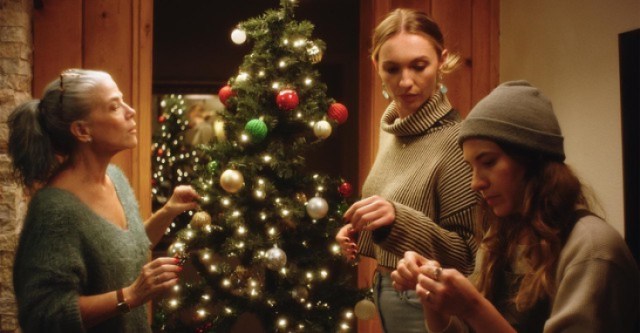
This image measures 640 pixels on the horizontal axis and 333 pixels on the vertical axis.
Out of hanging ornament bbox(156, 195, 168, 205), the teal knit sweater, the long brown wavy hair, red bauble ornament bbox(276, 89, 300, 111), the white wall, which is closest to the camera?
the long brown wavy hair

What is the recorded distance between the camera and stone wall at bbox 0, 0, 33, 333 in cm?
280

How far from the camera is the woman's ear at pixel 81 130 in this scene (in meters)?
1.95

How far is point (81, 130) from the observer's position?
6.44 feet

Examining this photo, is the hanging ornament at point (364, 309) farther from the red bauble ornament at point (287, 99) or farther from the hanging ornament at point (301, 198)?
the red bauble ornament at point (287, 99)

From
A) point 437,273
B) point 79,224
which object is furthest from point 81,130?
point 437,273

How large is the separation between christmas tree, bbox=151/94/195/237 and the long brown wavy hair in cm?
452

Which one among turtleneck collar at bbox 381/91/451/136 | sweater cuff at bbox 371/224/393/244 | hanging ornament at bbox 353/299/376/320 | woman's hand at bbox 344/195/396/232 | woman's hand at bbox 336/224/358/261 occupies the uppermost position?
turtleneck collar at bbox 381/91/451/136

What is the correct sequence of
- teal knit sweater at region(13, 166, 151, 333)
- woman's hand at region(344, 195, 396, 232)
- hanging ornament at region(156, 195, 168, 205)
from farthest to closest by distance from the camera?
hanging ornament at region(156, 195, 168, 205)
teal knit sweater at region(13, 166, 151, 333)
woman's hand at region(344, 195, 396, 232)

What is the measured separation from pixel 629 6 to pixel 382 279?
1442 millimetres

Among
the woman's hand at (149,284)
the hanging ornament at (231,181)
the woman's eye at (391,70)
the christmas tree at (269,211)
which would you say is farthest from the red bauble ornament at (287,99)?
the woman's hand at (149,284)

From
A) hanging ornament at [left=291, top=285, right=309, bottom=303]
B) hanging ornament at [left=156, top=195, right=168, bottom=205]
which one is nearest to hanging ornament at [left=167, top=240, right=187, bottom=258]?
hanging ornament at [left=291, top=285, right=309, bottom=303]

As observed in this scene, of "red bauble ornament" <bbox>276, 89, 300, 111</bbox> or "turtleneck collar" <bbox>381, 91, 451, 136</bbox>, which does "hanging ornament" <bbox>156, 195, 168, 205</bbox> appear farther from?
"turtleneck collar" <bbox>381, 91, 451, 136</bbox>

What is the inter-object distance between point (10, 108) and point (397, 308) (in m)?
2.05

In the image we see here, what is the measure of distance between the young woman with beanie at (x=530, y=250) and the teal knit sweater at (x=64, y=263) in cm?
94
